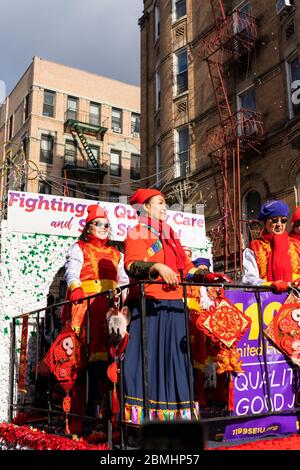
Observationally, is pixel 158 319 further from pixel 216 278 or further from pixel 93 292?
pixel 93 292

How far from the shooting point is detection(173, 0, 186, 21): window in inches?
856

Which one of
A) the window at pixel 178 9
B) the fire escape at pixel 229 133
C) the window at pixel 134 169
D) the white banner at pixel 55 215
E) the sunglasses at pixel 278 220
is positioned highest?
the window at pixel 178 9

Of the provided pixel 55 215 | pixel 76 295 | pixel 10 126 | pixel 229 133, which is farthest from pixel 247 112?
pixel 10 126

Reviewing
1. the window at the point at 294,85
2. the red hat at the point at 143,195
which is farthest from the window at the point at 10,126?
the red hat at the point at 143,195

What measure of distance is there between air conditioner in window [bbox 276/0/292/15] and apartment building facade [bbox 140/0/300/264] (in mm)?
32

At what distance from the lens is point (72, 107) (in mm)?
33469

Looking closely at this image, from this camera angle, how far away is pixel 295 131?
48.5 ft

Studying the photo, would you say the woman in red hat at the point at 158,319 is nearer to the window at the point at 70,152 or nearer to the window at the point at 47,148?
the window at the point at 47,148

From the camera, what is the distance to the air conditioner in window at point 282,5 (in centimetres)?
1544

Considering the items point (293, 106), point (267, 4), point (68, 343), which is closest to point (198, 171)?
Answer: point (293, 106)

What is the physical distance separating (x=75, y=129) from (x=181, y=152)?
1353cm

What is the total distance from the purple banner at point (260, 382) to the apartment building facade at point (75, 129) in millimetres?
26748

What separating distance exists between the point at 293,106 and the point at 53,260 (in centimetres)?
1141

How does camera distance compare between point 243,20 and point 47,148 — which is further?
point 47,148
